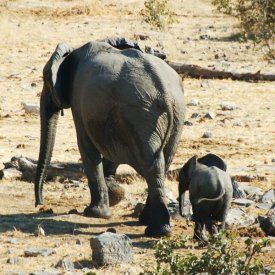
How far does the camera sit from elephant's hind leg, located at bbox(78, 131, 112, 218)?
1051 centimetres

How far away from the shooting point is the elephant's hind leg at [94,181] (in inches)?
414

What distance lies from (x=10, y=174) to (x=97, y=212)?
102 inches

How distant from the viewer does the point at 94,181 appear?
10.6 m

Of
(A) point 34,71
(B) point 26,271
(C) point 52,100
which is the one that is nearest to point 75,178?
(C) point 52,100

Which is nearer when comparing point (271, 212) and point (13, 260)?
point (13, 260)

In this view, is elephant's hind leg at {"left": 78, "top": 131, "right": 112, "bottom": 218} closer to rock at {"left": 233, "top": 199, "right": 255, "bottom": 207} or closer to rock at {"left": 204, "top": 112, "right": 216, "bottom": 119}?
rock at {"left": 233, "top": 199, "right": 255, "bottom": 207}

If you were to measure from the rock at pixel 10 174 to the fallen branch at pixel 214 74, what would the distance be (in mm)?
9705

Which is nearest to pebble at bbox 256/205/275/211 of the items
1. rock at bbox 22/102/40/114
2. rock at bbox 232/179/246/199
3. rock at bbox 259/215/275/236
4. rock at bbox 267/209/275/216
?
rock at bbox 267/209/275/216

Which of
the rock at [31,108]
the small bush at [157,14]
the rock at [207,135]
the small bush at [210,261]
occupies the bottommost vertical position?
the small bush at [157,14]

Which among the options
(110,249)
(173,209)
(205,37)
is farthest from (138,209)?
(205,37)

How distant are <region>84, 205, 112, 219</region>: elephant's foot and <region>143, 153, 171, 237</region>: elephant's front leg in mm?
876

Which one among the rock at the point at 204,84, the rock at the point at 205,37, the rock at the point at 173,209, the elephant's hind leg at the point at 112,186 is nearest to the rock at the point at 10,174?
the elephant's hind leg at the point at 112,186

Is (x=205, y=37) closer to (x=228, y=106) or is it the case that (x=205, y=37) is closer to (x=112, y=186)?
(x=228, y=106)

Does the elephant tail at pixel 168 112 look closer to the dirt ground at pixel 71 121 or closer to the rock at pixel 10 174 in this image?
the dirt ground at pixel 71 121
